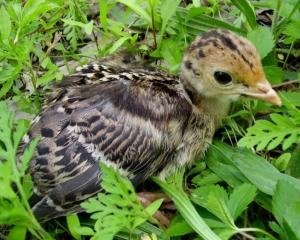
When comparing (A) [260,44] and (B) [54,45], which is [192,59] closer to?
(A) [260,44]

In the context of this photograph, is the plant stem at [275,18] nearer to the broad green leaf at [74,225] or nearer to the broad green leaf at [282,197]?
the broad green leaf at [282,197]

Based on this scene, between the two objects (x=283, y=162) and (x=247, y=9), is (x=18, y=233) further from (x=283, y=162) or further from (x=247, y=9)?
(x=247, y=9)

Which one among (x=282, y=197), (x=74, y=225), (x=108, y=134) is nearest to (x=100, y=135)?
(x=108, y=134)

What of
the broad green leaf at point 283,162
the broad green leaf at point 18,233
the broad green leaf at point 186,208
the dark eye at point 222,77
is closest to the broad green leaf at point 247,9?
the dark eye at point 222,77

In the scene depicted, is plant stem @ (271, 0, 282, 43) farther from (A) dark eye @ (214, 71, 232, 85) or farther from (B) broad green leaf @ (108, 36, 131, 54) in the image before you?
(B) broad green leaf @ (108, 36, 131, 54)

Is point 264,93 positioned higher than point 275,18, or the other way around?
point 275,18

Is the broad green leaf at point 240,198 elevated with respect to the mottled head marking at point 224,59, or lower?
lower
